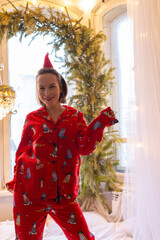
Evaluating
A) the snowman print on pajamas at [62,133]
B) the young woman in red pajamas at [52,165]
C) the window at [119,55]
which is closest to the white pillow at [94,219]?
the window at [119,55]

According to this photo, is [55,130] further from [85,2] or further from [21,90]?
[85,2]

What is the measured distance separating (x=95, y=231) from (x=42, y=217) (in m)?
1.08

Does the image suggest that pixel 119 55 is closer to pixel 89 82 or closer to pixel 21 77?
pixel 89 82

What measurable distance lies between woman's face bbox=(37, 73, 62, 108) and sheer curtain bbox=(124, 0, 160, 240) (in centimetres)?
55

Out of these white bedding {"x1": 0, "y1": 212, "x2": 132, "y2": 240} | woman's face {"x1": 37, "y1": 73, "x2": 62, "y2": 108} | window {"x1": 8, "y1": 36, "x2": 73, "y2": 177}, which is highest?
window {"x1": 8, "y1": 36, "x2": 73, "y2": 177}

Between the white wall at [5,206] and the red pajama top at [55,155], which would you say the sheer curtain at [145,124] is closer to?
the red pajama top at [55,155]

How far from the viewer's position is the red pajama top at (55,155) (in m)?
→ 1.38

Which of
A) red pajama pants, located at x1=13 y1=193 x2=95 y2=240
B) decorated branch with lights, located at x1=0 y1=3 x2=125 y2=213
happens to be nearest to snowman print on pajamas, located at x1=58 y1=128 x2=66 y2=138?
red pajama pants, located at x1=13 y1=193 x2=95 y2=240

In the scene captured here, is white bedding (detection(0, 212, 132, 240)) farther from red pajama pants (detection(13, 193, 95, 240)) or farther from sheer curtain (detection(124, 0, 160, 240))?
red pajama pants (detection(13, 193, 95, 240))

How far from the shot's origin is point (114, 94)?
313 centimetres

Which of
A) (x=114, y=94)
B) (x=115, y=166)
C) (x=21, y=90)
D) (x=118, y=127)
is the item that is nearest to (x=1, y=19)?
(x=21, y=90)

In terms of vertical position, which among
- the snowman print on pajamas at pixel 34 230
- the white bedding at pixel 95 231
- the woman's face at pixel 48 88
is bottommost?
the white bedding at pixel 95 231

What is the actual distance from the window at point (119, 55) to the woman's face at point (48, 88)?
156 centimetres

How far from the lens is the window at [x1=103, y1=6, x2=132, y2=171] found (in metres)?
2.98
